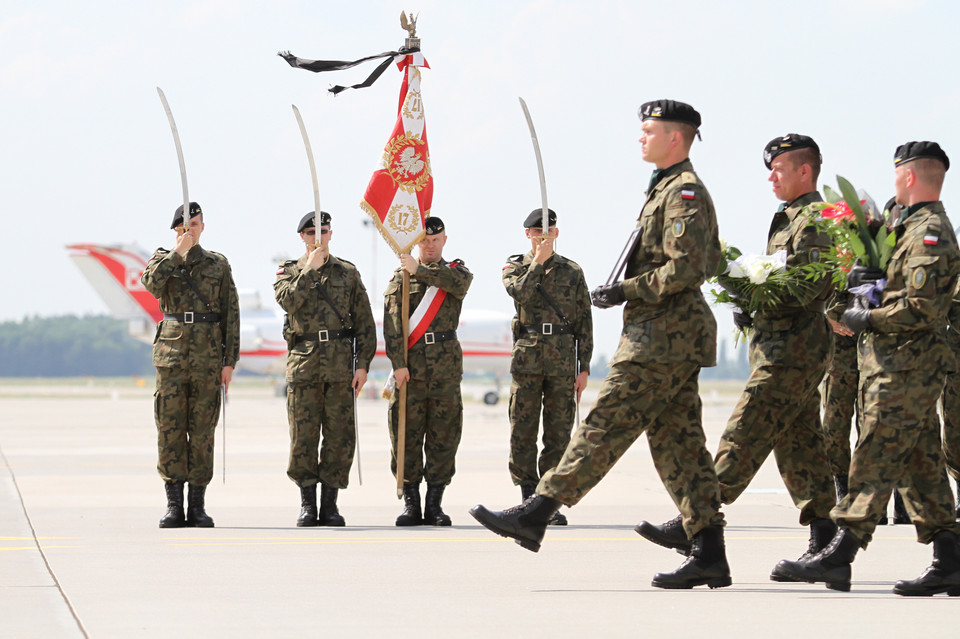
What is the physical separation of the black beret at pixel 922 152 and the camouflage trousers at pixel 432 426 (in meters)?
3.63

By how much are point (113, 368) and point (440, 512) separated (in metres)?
171

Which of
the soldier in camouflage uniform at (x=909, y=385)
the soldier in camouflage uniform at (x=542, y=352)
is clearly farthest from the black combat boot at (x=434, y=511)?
the soldier in camouflage uniform at (x=909, y=385)

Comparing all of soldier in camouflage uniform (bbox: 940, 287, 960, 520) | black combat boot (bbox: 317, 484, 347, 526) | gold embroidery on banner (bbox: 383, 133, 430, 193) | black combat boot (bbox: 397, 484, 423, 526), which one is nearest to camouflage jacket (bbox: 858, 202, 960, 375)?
soldier in camouflage uniform (bbox: 940, 287, 960, 520)

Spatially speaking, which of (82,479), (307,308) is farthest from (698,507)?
(82,479)

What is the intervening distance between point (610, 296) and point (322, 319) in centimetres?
320

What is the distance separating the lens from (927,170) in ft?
17.6

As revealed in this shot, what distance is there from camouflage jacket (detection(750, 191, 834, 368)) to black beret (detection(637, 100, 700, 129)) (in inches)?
26.6

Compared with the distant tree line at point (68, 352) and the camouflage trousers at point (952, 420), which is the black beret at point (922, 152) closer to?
the camouflage trousers at point (952, 420)

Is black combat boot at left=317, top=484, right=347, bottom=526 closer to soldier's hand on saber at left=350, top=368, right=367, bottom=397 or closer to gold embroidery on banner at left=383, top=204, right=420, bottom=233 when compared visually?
soldier's hand on saber at left=350, top=368, right=367, bottom=397

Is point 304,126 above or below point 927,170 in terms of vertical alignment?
above

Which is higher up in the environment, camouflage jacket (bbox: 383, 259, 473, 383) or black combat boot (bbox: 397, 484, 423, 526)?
camouflage jacket (bbox: 383, 259, 473, 383)

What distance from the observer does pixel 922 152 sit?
534 cm

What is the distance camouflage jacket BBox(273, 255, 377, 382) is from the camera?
8.12 metres

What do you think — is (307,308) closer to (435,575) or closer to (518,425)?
(518,425)
